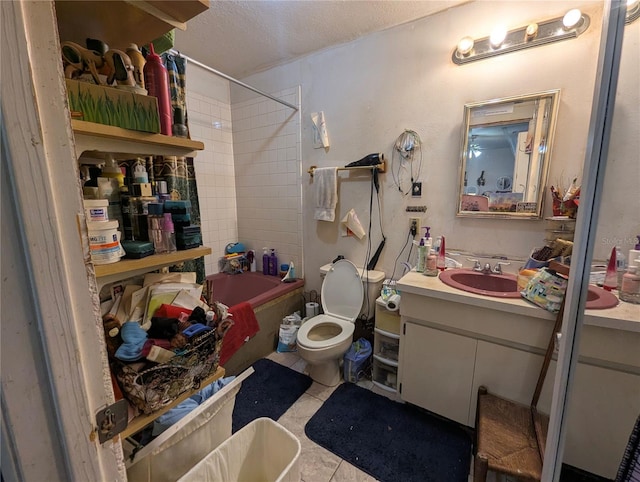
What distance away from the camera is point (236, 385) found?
0.98 meters

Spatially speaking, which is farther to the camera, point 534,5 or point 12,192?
point 534,5

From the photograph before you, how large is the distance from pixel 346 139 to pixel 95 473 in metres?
2.15

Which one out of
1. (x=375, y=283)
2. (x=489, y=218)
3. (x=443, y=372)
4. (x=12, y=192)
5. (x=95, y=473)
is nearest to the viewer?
(x=12, y=192)

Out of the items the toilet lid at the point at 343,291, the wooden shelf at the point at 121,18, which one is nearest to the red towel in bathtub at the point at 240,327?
the toilet lid at the point at 343,291

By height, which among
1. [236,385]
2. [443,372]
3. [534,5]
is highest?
[534,5]

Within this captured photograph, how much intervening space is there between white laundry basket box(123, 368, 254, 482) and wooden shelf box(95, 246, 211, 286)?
0.49 meters

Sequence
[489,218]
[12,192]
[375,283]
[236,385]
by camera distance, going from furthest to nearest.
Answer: [375,283] → [489,218] → [236,385] → [12,192]

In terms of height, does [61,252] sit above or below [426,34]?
below

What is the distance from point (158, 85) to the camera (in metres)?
0.72

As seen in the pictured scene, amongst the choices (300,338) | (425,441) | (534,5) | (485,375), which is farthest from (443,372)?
(534,5)

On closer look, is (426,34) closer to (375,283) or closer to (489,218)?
(489,218)

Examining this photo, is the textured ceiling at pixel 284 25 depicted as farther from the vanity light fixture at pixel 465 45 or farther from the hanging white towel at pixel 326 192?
the hanging white towel at pixel 326 192

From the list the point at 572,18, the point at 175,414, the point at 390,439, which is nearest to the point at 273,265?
the point at 390,439

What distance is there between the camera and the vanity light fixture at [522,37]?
4.41 feet
